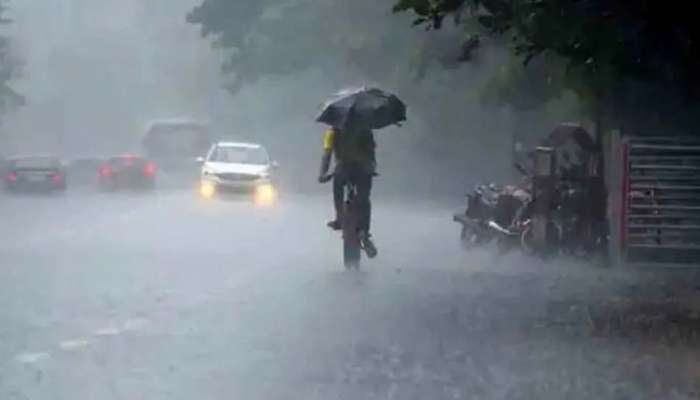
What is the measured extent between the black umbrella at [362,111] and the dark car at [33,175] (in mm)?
32941

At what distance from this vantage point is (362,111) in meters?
21.4

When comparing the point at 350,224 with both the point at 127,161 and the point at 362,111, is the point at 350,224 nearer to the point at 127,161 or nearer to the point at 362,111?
the point at 362,111

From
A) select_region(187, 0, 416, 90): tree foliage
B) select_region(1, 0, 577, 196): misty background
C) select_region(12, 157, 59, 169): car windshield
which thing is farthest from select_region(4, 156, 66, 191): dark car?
select_region(1, 0, 577, 196): misty background

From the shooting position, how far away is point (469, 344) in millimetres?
13953

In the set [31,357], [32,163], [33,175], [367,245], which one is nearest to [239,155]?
[33,175]

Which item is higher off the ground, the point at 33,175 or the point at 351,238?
the point at 351,238

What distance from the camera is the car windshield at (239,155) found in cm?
4656

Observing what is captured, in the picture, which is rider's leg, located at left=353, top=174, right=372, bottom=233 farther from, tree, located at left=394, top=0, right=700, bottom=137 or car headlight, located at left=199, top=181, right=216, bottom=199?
car headlight, located at left=199, top=181, right=216, bottom=199

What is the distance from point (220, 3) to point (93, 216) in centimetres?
3049

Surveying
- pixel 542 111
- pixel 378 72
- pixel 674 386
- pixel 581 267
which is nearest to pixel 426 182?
pixel 378 72

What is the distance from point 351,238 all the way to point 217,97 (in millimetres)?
78035

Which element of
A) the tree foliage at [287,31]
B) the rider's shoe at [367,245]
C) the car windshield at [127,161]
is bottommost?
the car windshield at [127,161]

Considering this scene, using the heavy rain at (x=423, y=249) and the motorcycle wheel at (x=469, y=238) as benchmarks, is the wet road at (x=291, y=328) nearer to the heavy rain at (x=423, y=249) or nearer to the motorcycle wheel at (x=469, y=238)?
the heavy rain at (x=423, y=249)

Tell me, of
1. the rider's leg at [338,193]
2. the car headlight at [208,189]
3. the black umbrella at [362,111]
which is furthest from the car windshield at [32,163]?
the rider's leg at [338,193]
